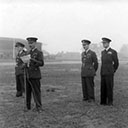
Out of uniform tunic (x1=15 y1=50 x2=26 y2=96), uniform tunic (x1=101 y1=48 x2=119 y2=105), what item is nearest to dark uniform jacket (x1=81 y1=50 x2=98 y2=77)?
uniform tunic (x1=101 y1=48 x2=119 y2=105)

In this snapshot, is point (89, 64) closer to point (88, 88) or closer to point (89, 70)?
point (89, 70)

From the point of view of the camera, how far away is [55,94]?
12.2m

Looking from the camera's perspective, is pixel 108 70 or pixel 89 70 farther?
pixel 89 70

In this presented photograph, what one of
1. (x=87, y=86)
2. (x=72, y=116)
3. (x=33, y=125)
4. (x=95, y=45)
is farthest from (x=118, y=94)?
(x=95, y=45)

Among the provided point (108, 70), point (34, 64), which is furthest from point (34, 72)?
point (108, 70)

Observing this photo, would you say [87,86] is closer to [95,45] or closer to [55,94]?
[55,94]

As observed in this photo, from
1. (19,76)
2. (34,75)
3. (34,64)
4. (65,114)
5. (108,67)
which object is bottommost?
(65,114)

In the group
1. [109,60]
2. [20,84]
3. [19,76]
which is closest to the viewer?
[109,60]

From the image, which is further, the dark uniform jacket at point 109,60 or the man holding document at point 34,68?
the dark uniform jacket at point 109,60

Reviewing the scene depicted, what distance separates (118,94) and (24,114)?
5149 mm

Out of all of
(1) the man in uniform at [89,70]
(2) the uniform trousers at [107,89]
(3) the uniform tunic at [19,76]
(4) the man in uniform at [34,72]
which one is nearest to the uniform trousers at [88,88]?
(1) the man in uniform at [89,70]

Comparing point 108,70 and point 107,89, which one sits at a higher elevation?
point 108,70

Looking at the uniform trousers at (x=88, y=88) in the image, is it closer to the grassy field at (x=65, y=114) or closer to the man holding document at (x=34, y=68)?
the grassy field at (x=65, y=114)

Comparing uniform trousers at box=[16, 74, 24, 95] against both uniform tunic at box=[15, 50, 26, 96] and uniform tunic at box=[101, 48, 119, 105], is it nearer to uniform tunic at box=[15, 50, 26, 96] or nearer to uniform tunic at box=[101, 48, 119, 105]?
uniform tunic at box=[15, 50, 26, 96]
